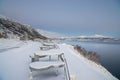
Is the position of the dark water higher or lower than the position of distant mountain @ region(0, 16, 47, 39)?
lower

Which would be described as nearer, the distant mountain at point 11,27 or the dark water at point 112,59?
the distant mountain at point 11,27

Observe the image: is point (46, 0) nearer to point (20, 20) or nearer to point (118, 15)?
point (20, 20)

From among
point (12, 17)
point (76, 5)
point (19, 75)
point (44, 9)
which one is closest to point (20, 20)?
point (12, 17)

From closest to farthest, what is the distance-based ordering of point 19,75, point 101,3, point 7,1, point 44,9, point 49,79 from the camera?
point 49,79, point 19,75, point 7,1, point 101,3, point 44,9

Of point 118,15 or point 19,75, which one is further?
point 118,15

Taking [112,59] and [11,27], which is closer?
[11,27]

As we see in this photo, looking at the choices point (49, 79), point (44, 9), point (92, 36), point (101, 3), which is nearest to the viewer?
point (49, 79)

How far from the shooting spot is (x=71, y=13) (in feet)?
13.0

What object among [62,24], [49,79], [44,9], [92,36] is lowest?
[49,79]

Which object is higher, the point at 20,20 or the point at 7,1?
the point at 7,1

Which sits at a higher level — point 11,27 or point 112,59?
point 11,27

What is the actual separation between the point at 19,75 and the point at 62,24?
2.35m

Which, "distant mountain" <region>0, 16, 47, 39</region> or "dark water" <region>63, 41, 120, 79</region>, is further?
"dark water" <region>63, 41, 120, 79</region>

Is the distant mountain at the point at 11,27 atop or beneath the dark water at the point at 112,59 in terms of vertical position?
atop
